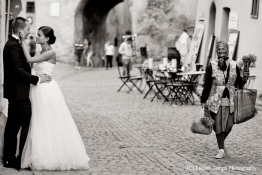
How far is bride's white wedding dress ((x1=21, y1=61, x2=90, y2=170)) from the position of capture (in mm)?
6801

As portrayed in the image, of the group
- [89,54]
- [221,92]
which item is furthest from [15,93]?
[89,54]

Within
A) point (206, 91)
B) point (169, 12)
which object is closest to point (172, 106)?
point (206, 91)

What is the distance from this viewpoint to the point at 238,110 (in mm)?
7746

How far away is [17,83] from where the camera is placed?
→ 678 centimetres

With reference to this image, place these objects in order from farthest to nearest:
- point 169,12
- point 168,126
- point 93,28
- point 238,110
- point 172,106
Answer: point 93,28, point 169,12, point 172,106, point 168,126, point 238,110

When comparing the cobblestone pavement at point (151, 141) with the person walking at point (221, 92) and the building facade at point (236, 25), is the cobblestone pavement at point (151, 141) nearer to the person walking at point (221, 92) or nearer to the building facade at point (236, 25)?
the person walking at point (221, 92)

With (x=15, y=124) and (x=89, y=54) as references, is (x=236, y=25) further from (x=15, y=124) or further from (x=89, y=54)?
(x=89, y=54)

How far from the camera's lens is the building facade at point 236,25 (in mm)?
15711

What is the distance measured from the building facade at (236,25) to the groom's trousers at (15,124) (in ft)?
31.2

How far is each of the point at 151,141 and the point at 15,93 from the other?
124 inches

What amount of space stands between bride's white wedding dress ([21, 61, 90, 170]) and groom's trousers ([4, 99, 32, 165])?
0.24 ft

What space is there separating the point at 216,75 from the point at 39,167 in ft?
8.59

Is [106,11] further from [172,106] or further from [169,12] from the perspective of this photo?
[172,106]

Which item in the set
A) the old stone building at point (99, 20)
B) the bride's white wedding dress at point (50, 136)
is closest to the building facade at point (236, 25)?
the bride's white wedding dress at point (50, 136)
